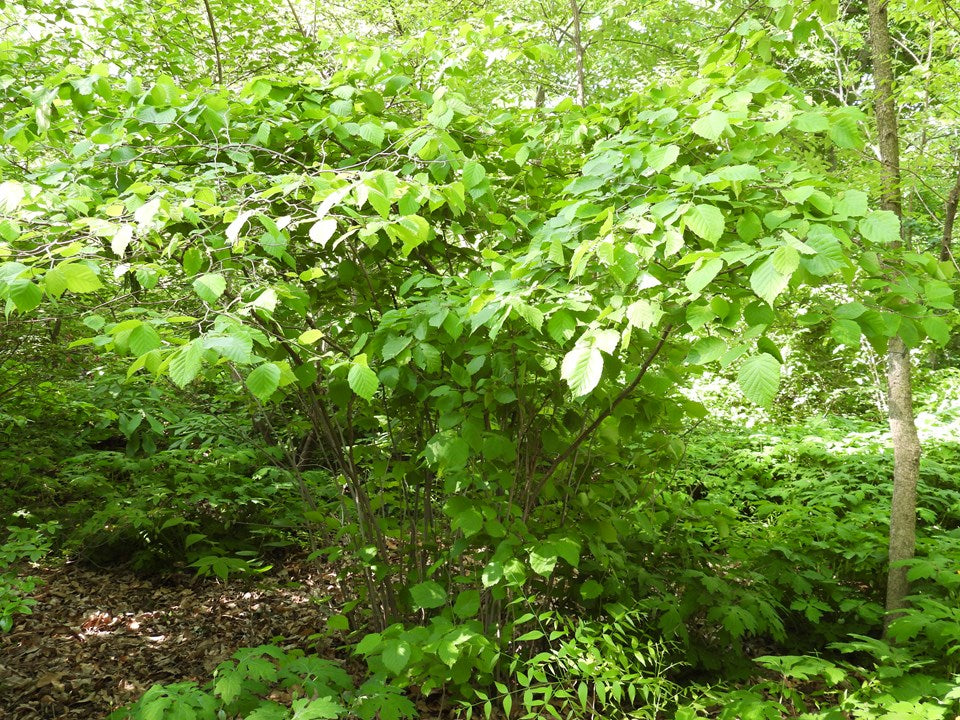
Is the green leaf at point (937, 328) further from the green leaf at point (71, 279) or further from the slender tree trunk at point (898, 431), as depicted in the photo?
the green leaf at point (71, 279)

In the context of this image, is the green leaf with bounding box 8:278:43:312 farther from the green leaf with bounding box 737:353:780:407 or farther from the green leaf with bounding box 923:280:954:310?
the green leaf with bounding box 923:280:954:310

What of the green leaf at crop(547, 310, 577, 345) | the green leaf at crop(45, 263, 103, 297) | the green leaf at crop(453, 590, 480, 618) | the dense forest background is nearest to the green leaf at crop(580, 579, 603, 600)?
the dense forest background

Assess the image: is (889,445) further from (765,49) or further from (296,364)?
(296,364)

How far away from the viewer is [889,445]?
484 centimetres

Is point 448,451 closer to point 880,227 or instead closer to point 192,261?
point 192,261

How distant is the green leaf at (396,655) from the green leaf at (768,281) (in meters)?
1.55

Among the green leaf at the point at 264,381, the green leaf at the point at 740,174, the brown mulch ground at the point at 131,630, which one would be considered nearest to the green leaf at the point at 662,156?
the green leaf at the point at 740,174

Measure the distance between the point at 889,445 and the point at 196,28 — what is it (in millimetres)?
5628

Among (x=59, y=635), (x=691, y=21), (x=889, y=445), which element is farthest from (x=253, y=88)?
(x=889, y=445)

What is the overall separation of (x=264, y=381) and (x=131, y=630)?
315cm

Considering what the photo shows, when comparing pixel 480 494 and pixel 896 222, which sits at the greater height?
pixel 896 222

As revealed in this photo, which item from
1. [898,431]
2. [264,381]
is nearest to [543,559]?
[264,381]

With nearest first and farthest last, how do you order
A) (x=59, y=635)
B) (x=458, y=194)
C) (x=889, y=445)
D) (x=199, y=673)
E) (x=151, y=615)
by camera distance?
(x=458, y=194) → (x=199, y=673) → (x=59, y=635) → (x=151, y=615) → (x=889, y=445)

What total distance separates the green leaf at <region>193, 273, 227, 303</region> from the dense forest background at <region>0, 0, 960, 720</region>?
0.02 metres
